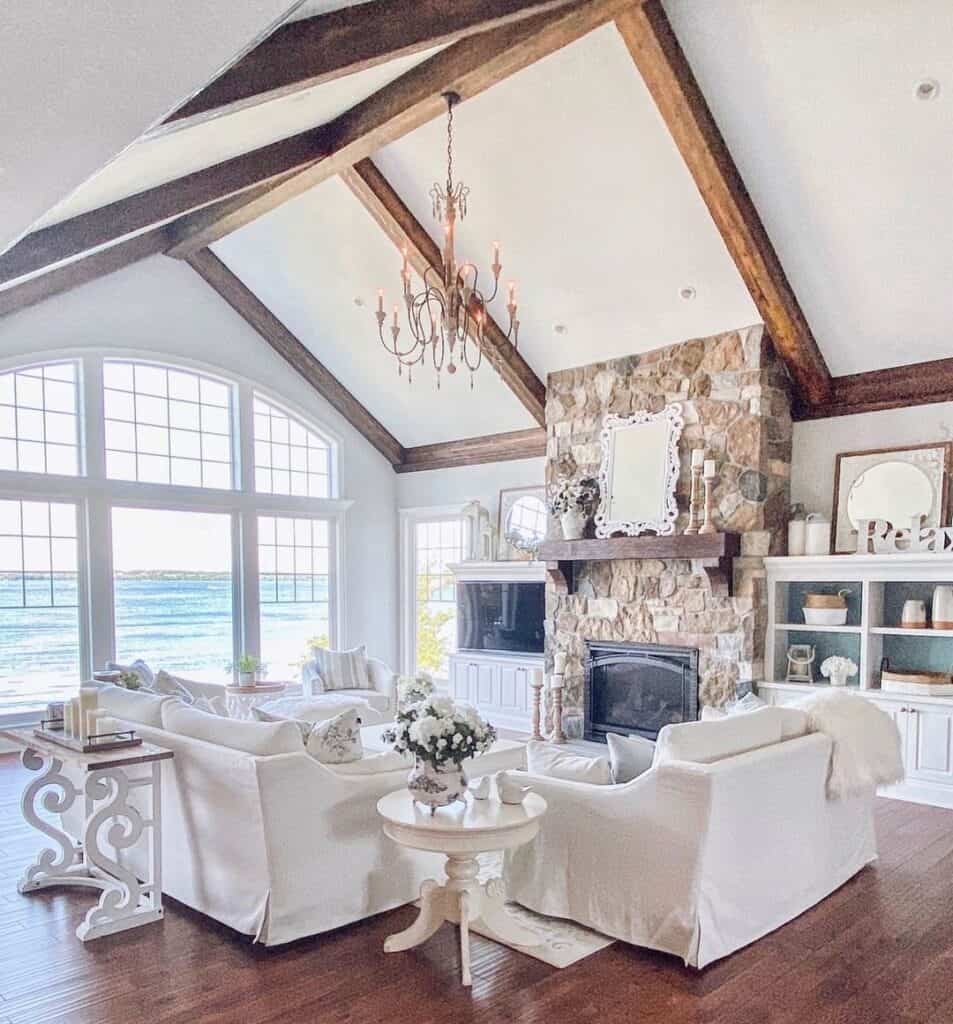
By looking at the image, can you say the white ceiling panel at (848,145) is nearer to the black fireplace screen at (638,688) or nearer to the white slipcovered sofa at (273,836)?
the black fireplace screen at (638,688)

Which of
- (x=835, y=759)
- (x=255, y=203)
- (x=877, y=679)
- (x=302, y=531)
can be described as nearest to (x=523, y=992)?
(x=835, y=759)

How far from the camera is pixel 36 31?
1300mm

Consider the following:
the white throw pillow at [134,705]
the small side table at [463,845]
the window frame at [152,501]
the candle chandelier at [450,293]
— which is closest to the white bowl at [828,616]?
the candle chandelier at [450,293]

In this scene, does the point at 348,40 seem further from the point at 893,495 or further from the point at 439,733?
the point at 893,495

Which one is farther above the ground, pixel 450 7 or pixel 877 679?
pixel 450 7

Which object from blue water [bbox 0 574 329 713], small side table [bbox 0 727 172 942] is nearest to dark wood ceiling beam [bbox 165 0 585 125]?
small side table [bbox 0 727 172 942]

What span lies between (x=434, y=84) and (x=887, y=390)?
395 cm

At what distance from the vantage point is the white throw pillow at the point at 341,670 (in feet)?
24.1

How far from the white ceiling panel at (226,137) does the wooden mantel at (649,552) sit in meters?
3.88

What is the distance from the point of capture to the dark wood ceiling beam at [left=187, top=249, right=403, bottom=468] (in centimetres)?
809

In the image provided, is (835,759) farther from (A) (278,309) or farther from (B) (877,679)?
(A) (278,309)

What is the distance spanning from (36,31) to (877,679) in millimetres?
6253

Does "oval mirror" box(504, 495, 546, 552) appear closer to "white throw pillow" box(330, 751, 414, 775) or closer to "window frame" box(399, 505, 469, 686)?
"window frame" box(399, 505, 469, 686)

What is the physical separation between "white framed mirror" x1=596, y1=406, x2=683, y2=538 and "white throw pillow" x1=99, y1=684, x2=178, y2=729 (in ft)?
13.3
